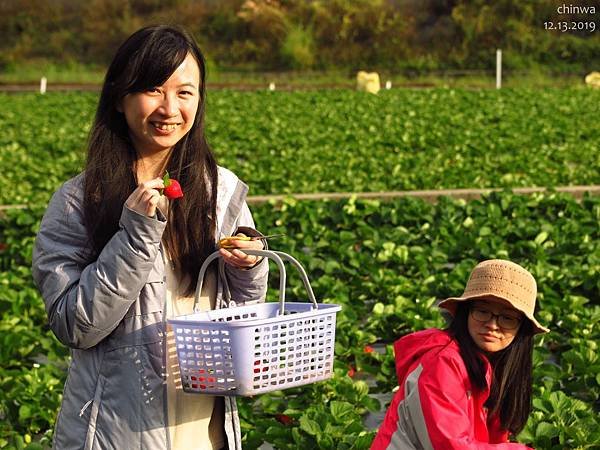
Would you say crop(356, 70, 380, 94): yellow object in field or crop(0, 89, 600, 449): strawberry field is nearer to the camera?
crop(0, 89, 600, 449): strawberry field

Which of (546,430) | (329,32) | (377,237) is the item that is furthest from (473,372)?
(329,32)

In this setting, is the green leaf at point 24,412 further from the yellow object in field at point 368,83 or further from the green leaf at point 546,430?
the yellow object in field at point 368,83

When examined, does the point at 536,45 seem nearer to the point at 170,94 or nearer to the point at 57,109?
the point at 57,109

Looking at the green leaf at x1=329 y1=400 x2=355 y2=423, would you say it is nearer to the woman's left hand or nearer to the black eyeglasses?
the black eyeglasses

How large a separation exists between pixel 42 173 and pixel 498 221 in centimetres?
699

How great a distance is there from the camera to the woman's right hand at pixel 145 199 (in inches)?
91.0

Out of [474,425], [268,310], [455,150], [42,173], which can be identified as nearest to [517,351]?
[474,425]

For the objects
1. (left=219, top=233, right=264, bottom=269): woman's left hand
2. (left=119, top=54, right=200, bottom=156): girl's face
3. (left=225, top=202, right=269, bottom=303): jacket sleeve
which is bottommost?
(left=225, top=202, right=269, bottom=303): jacket sleeve

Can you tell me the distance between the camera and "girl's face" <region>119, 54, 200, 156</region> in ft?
8.13

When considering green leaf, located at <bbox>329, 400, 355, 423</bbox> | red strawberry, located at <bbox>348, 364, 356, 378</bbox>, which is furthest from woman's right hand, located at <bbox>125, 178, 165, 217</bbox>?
red strawberry, located at <bbox>348, 364, 356, 378</bbox>

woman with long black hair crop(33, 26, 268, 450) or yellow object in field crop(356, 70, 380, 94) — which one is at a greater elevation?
woman with long black hair crop(33, 26, 268, 450)

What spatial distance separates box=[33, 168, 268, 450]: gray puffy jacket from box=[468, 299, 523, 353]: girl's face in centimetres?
82

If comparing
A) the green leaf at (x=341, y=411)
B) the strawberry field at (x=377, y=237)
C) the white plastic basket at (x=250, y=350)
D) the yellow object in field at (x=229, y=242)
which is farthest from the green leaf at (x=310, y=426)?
the yellow object in field at (x=229, y=242)

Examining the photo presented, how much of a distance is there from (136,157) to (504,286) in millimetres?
930
